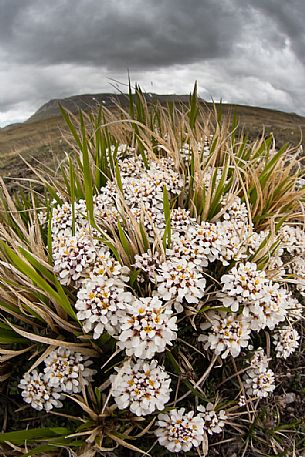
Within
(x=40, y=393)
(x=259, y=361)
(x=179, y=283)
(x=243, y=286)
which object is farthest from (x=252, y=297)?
(x=40, y=393)

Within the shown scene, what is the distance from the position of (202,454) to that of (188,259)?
113 cm

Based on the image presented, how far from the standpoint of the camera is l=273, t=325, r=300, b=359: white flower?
9.83 feet

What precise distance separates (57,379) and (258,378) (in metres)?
1.20

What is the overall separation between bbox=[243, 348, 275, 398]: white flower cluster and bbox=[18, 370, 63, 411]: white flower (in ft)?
3.70

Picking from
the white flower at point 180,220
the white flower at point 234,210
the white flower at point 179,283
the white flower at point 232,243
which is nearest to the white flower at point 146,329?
the white flower at point 179,283

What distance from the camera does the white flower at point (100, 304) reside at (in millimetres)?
2287

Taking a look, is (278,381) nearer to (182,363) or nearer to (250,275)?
(182,363)

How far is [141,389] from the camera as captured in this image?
2350 millimetres

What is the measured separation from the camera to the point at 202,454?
265 cm

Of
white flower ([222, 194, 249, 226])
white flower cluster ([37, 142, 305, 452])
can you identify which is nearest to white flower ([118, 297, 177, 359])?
white flower cluster ([37, 142, 305, 452])

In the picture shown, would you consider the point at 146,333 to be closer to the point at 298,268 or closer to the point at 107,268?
the point at 107,268

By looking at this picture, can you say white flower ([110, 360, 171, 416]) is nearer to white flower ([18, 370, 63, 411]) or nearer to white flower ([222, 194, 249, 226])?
white flower ([18, 370, 63, 411])

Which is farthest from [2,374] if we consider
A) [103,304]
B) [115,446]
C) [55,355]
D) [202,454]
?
[202,454]

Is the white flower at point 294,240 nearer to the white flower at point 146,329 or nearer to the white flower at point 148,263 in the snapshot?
the white flower at point 148,263
